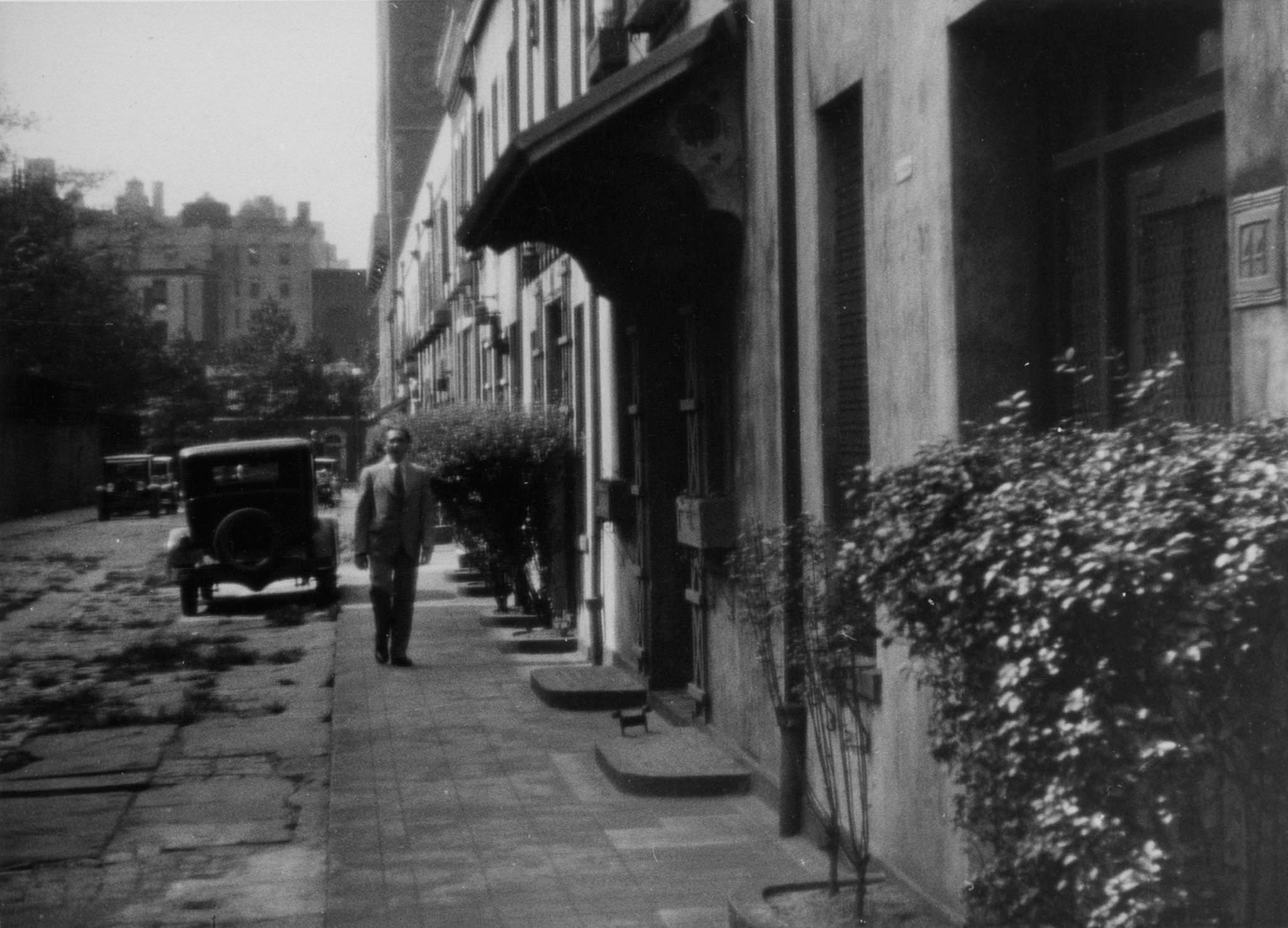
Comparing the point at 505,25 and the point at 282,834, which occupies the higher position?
the point at 505,25

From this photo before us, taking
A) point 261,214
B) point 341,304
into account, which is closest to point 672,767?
point 341,304

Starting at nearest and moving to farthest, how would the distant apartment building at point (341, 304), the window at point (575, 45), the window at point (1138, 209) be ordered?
the window at point (1138, 209) < the window at point (575, 45) < the distant apartment building at point (341, 304)

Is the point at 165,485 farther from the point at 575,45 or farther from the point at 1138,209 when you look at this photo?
the point at 1138,209

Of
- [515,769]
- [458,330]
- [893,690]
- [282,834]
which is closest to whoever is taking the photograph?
[893,690]

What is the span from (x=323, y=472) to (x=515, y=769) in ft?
147

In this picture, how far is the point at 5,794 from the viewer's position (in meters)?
9.10

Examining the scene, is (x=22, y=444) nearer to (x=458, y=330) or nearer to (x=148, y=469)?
(x=148, y=469)

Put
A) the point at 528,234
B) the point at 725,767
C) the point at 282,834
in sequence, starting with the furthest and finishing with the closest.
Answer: the point at 528,234 → the point at 725,767 → the point at 282,834

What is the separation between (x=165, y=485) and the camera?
185ft

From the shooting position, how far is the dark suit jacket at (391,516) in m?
13.8

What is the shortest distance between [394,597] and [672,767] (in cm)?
578

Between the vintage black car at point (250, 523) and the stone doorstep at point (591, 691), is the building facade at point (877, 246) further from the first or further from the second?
the vintage black car at point (250, 523)

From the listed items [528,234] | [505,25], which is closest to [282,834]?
[528,234]

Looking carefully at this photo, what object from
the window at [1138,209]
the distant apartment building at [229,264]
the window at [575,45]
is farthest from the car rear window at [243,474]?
the distant apartment building at [229,264]
